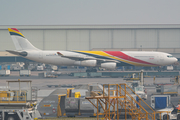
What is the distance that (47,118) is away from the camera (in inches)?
853

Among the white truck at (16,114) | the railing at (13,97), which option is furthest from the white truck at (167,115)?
the railing at (13,97)

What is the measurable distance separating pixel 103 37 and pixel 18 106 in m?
93.0

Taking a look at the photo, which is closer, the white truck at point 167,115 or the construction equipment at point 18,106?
the construction equipment at point 18,106

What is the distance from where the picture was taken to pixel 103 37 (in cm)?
11144

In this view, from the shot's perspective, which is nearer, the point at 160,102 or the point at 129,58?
the point at 160,102

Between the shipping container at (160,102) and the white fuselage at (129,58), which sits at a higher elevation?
the white fuselage at (129,58)

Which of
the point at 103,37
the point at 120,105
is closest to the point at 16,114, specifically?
the point at 120,105

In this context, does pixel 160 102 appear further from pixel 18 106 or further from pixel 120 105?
pixel 18 106

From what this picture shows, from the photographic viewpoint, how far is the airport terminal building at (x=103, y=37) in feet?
364

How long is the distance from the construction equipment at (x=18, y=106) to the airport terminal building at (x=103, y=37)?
8998 cm

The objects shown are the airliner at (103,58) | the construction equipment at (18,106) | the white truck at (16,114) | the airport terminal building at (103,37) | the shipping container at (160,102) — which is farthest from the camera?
the airport terminal building at (103,37)

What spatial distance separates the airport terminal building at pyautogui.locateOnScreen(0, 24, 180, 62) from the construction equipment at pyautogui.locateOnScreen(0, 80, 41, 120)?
295 feet

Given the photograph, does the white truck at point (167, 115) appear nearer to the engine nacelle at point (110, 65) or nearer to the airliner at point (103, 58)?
the engine nacelle at point (110, 65)

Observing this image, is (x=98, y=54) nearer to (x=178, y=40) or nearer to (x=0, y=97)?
(x=0, y=97)
